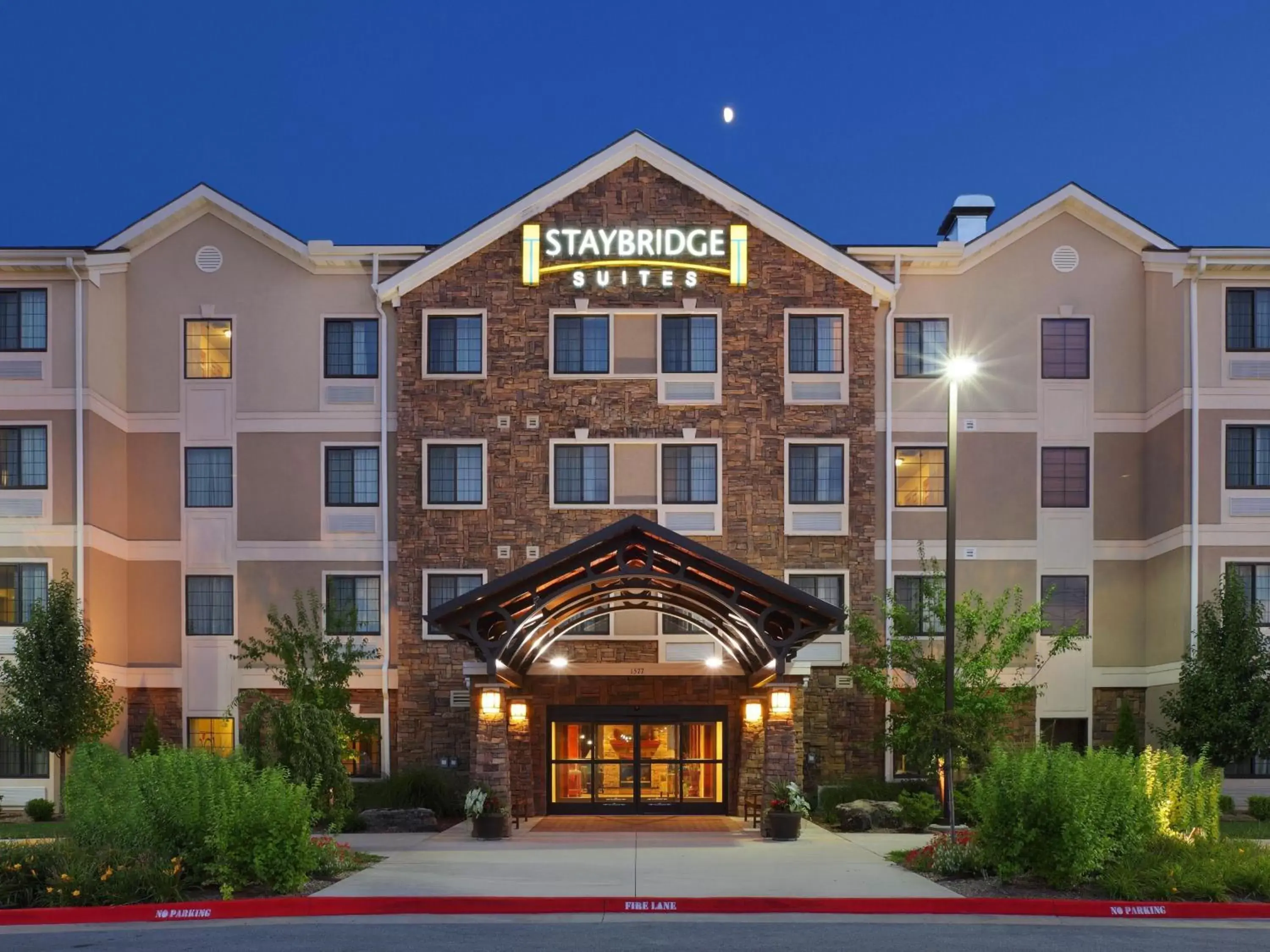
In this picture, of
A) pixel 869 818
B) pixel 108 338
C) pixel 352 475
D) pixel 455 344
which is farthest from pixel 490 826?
pixel 108 338

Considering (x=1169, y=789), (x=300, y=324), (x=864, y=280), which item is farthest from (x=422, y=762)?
(x=1169, y=789)

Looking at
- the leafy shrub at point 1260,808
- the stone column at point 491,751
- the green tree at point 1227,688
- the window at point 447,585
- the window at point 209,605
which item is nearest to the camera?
the stone column at point 491,751

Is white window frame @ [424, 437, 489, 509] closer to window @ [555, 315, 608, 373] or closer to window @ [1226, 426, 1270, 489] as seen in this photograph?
window @ [555, 315, 608, 373]

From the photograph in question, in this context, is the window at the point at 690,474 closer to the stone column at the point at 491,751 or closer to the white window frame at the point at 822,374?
the white window frame at the point at 822,374

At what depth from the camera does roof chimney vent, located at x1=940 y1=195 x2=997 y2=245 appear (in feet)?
113

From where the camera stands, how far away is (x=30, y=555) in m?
30.0

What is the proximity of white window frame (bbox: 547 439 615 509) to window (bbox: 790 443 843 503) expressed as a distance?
12.9 ft

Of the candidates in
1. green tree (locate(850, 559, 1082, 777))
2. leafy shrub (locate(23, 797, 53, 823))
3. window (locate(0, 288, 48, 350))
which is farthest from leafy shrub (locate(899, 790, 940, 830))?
window (locate(0, 288, 48, 350))

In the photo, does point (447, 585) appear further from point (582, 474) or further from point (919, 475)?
point (919, 475)

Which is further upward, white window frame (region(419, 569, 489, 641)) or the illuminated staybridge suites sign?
the illuminated staybridge suites sign

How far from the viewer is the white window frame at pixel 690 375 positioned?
103 feet

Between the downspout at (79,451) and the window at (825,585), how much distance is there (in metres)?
15.7

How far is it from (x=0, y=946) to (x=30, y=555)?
738 inches

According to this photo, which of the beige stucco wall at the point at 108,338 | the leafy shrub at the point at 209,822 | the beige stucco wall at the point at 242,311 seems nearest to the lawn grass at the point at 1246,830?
the beige stucco wall at the point at 108,338
